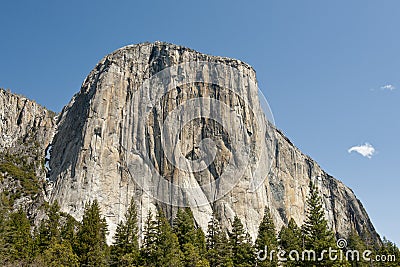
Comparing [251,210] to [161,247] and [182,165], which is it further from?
[161,247]

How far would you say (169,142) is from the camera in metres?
99.1

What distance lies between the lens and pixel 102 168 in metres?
93.9

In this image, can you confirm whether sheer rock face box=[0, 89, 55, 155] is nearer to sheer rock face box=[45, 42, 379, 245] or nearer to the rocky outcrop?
the rocky outcrop

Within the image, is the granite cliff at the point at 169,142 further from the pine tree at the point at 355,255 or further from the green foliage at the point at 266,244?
the green foliage at the point at 266,244

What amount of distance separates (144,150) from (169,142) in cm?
625

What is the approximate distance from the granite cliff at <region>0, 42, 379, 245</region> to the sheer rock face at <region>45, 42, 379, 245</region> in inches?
9.6

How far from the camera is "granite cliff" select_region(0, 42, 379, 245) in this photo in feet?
304

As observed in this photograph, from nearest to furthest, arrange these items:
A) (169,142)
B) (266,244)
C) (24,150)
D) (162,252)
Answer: (162,252)
(266,244)
(169,142)
(24,150)

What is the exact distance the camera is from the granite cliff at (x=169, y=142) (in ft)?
304

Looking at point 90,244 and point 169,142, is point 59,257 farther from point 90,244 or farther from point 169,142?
point 169,142

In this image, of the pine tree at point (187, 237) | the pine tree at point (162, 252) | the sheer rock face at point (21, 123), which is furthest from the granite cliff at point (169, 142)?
the pine tree at point (162, 252)

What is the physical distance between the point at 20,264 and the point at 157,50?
3216 inches

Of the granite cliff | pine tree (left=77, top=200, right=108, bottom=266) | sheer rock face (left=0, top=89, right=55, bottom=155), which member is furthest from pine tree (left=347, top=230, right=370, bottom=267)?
sheer rock face (left=0, top=89, right=55, bottom=155)

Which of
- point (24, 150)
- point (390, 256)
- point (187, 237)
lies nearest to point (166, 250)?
point (187, 237)
